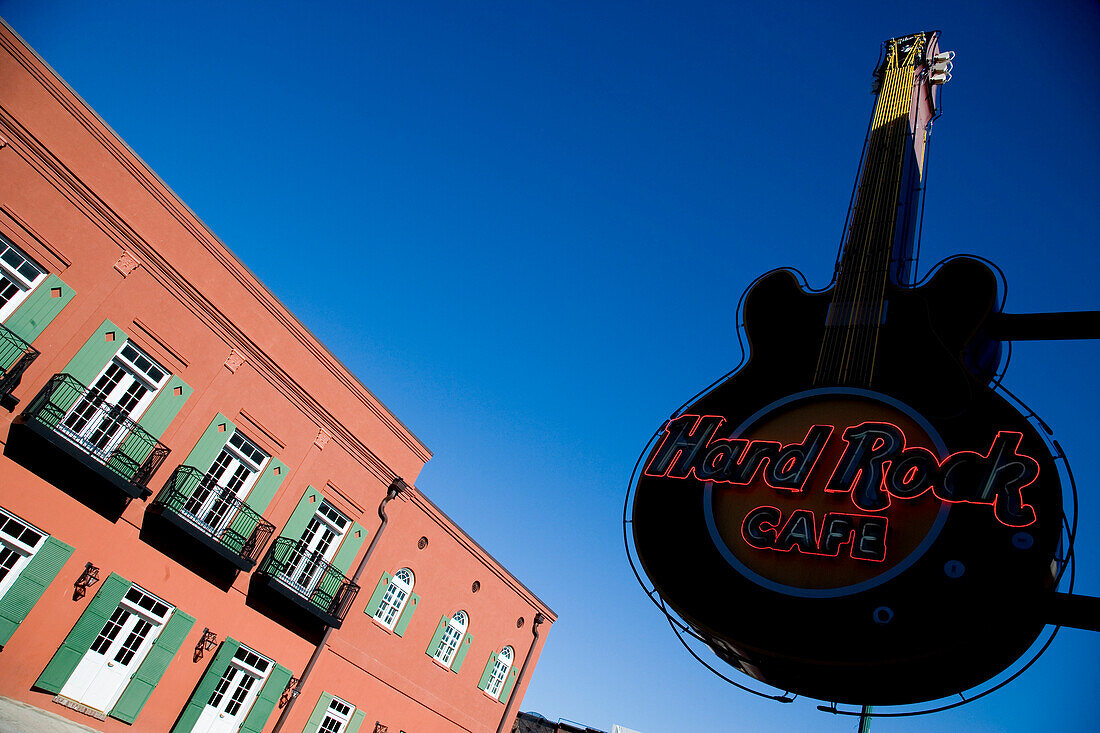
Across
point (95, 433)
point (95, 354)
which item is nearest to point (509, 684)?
point (95, 433)

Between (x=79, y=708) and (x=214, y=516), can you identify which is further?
(x=214, y=516)

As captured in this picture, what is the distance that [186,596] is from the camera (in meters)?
17.1

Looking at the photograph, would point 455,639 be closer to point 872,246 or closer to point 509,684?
point 509,684

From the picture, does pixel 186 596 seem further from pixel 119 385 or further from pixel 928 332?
pixel 928 332

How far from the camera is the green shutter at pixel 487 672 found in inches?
Answer: 1021

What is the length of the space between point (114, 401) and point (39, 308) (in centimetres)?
260

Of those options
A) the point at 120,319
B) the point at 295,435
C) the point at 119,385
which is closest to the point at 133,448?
the point at 119,385

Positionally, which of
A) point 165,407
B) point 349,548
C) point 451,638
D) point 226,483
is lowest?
point 451,638

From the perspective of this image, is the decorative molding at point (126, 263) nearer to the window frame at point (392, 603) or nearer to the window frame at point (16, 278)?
the window frame at point (16, 278)

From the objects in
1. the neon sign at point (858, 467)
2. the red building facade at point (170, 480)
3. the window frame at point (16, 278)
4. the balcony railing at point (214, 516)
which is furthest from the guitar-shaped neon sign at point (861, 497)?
the window frame at point (16, 278)

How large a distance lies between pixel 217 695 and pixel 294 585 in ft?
10.1

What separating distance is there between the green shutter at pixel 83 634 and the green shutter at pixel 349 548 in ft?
19.3

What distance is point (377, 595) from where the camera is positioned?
72.2 ft

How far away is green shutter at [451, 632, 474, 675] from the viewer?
24.8 m
